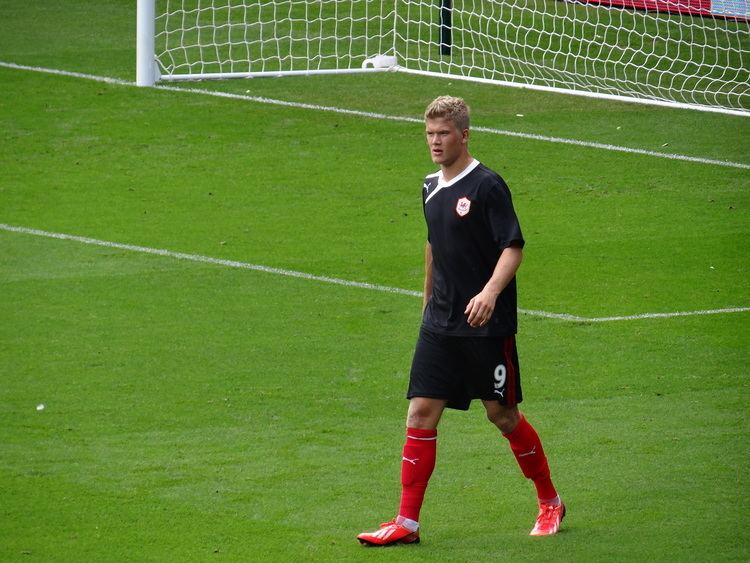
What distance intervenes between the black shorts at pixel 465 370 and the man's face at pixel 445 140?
0.78m

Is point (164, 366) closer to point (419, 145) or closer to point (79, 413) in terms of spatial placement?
point (79, 413)

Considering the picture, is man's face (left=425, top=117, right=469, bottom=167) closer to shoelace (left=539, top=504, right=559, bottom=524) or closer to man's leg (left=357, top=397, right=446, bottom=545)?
man's leg (left=357, top=397, right=446, bottom=545)

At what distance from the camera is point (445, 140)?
6215 millimetres

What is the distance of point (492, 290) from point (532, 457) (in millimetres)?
860

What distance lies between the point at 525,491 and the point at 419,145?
8302 millimetres

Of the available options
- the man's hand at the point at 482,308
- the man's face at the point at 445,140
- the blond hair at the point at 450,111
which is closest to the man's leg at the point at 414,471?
the man's hand at the point at 482,308

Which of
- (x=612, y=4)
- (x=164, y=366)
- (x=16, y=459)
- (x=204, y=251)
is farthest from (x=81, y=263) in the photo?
(x=612, y=4)

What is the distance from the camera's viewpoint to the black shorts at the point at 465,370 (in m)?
6.27

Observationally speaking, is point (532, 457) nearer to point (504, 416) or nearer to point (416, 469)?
point (504, 416)

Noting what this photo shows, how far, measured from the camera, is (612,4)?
20.4 meters

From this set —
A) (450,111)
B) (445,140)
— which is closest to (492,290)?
(445,140)

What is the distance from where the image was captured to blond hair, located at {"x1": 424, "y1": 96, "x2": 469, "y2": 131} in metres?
6.20

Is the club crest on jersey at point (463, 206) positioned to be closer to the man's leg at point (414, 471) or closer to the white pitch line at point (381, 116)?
the man's leg at point (414, 471)

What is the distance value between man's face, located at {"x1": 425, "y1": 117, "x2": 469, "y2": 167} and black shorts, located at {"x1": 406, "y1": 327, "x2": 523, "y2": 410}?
777mm
